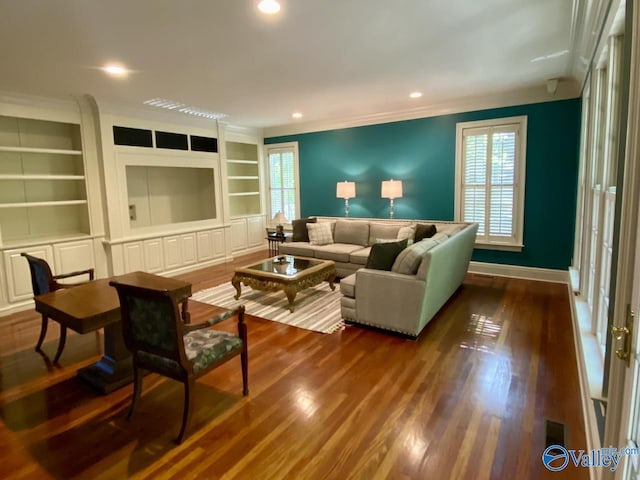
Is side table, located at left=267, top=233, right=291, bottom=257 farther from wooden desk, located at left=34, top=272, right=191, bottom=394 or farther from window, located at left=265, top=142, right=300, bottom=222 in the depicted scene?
wooden desk, located at left=34, top=272, right=191, bottom=394

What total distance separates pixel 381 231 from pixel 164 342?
13.9 ft

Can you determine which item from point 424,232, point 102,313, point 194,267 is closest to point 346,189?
Answer: point 424,232

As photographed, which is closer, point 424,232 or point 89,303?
point 89,303

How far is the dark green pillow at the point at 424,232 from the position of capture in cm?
509

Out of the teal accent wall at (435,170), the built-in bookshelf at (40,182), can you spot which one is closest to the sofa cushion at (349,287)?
the teal accent wall at (435,170)

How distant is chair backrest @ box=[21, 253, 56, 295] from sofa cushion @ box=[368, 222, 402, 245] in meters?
4.14

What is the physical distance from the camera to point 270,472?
6.11 feet

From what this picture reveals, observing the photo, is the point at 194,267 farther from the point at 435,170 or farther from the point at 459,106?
the point at 459,106

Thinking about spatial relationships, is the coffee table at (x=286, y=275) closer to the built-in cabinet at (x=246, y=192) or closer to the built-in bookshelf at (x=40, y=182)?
the built-in bookshelf at (x=40, y=182)

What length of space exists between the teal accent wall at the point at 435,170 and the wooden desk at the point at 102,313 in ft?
14.4

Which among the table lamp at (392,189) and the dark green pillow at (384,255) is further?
the table lamp at (392,189)

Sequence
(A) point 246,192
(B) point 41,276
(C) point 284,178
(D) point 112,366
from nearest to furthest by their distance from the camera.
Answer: (D) point 112,366 → (B) point 41,276 → (C) point 284,178 → (A) point 246,192

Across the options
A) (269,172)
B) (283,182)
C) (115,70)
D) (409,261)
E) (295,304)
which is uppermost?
(115,70)

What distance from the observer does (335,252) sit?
5.36 meters
